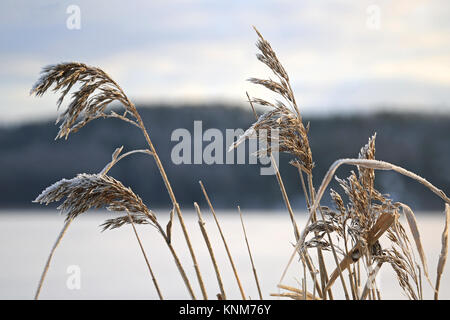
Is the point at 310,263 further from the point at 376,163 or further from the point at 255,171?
the point at 255,171

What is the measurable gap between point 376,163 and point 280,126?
0.98ft

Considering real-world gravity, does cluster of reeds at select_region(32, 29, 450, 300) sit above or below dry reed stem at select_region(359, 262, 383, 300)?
above

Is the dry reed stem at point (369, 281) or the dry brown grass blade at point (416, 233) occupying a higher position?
the dry brown grass blade at point (416, 233)

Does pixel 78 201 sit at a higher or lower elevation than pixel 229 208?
higher

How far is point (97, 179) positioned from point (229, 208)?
12866 mm

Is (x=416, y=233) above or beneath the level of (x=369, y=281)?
above

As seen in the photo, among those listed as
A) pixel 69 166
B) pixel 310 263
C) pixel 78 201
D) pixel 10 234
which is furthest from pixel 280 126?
pixel 69 166

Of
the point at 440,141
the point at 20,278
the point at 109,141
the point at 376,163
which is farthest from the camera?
the point at 440,141

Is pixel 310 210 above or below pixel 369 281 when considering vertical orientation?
above

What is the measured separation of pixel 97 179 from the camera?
1406 millimetres

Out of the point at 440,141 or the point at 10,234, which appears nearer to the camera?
the point at 10,234

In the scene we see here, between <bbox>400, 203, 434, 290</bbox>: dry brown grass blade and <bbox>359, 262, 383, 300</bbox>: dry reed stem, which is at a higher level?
<bbox>400, 203, 434, 290</bbox>: dry brown grass blade

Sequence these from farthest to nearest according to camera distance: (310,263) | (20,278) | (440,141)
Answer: (440,141), (20,278), (310,263)

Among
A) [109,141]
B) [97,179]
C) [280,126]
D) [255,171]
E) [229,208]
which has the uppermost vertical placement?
[280,126]
